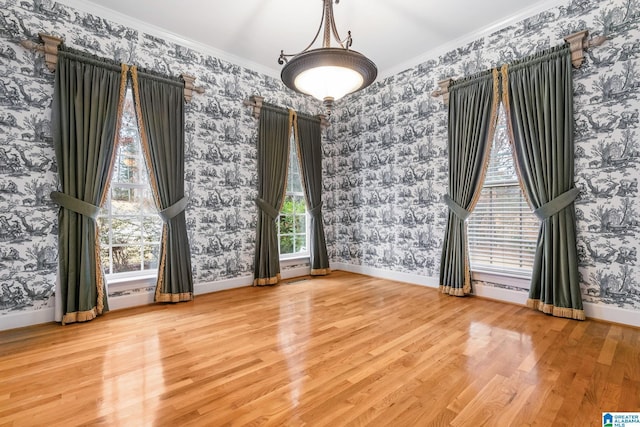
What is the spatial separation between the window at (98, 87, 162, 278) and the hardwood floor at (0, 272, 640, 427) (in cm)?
67

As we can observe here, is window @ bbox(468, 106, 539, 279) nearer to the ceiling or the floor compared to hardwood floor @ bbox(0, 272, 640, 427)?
nearer to the ceiling

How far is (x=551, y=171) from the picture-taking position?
3184mm

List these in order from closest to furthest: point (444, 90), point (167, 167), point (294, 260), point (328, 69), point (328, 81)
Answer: point (328, 69), point (328, 81), point (167, 167), point (444, 90), point (294, 260)

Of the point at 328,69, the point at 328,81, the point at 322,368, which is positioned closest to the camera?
the point at 322,368

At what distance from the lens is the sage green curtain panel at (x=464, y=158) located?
369 cm

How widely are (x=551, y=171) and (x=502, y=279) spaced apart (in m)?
1.34

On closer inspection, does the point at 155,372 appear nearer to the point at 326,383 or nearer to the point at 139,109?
the point at 326,383

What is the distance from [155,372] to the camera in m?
2.07

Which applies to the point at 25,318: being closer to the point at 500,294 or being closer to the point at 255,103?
the point at 255,103

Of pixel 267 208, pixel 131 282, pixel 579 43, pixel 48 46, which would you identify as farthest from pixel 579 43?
pixel 131 282

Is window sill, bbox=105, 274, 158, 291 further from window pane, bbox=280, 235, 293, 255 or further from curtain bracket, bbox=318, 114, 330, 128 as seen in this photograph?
curtain bracket, bbox=318, 114, 330, 128

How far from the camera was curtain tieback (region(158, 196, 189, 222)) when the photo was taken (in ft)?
12.1

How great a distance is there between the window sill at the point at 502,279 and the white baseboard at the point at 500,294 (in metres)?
0.07

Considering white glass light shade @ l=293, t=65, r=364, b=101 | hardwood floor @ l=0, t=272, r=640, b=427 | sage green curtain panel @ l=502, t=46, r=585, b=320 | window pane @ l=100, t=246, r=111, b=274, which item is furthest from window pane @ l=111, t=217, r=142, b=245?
sage green curtain panel @ l=502, t=46, r=585, b=320
